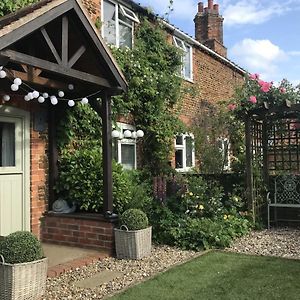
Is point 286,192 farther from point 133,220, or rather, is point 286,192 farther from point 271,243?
point 133,220

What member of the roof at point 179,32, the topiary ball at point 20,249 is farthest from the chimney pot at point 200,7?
the topiary ball at point 20,249

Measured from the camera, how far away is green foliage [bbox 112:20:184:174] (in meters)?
9.57

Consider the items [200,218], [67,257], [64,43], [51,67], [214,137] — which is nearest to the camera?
[51,67]

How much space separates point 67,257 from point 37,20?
334 cm

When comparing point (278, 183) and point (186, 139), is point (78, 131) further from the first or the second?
point (186, 139)

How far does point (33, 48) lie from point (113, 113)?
312 cm

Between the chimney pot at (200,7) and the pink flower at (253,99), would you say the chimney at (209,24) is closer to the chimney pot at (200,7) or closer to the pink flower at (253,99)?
the chimney pot at (200,7)

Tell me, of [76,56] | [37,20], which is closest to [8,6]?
[76,56]

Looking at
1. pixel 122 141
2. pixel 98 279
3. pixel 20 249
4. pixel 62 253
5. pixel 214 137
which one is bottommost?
pixel 98 279

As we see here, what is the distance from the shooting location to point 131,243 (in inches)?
245

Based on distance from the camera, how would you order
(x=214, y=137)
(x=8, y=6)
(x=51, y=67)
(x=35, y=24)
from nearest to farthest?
1. (x=35, y=24)
2. (x=51, y=67)
3. (x=8, y=6)
4. (x=214, y=137)

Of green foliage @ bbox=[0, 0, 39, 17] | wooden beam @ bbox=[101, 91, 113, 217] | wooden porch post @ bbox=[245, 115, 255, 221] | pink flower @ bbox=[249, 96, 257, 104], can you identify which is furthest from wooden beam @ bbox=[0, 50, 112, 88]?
wooden porch post @ bbox=[245, 115, 255, 221]

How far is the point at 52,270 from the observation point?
5.49m

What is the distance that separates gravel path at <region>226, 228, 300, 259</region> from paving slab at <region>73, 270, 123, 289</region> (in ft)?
7.22
